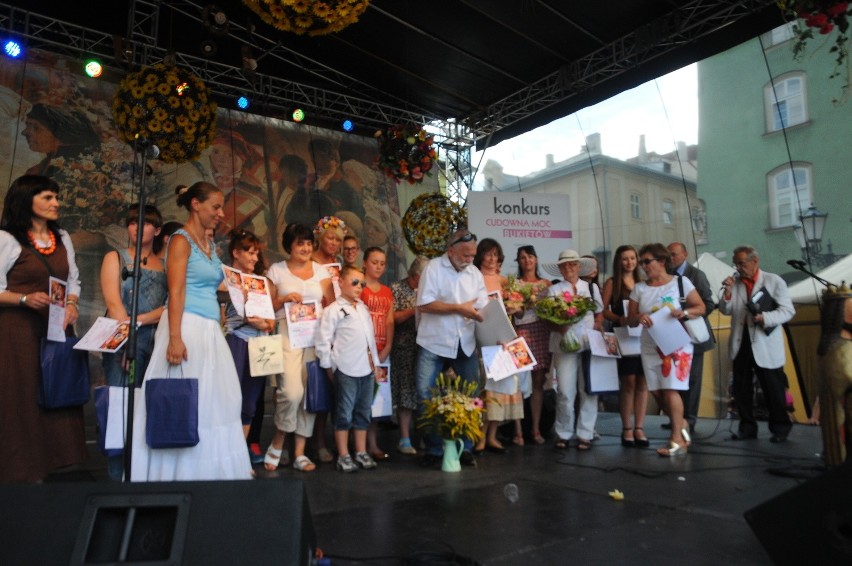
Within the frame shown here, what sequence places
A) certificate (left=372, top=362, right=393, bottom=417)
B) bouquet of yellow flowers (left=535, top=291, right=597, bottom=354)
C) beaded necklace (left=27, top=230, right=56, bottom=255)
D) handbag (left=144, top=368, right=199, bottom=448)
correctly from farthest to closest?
bouquet of yellow flowers (left=535, top=291, right=597, bottom=354) → certificate (left=372, top=362, right=393, bottom=417) → beaded necklace (left=27, top=230, right=56, bottom=255) → handbag (left=144, top=368, right=199, bottom=448)

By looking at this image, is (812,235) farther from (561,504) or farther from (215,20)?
(215,20)

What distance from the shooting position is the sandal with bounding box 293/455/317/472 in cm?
462

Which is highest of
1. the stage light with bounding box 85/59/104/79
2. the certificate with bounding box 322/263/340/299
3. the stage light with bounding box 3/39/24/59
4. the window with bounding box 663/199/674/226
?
the stage light with bounding box 3/39/24/59

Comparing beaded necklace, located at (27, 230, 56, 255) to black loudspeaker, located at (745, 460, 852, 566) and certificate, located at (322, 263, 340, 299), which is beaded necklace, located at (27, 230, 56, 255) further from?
black loudspeaker, located at (745, 460, 852, 566)

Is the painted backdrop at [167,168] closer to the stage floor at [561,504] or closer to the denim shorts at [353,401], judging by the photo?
the stage floor at [561,504]

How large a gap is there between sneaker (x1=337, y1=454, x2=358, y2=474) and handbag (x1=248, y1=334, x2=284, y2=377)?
80 cm

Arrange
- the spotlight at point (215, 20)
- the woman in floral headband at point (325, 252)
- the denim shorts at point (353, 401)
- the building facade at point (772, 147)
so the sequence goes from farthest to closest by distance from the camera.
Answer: the spotlight at point (215, 20)
the building facade at point (772, 147)
the woman in floral headband at point (325, 252)
the denim shorts at point (353, 401)

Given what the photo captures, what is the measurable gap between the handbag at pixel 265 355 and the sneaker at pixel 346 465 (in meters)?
0.80

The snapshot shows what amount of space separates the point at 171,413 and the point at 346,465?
5.91 ft

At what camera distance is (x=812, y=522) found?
1.83 meters

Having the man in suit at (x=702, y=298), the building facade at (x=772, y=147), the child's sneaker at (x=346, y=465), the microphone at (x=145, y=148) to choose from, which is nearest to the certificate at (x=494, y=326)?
the child's sneaker at (x=346, y=465)

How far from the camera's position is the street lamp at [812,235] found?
290 inches

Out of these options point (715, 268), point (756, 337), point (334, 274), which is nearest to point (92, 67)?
point (334, 274)

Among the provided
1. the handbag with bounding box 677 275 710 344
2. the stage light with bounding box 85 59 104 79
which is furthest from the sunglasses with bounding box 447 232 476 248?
the stage light with bounding box 85 59 104 79
